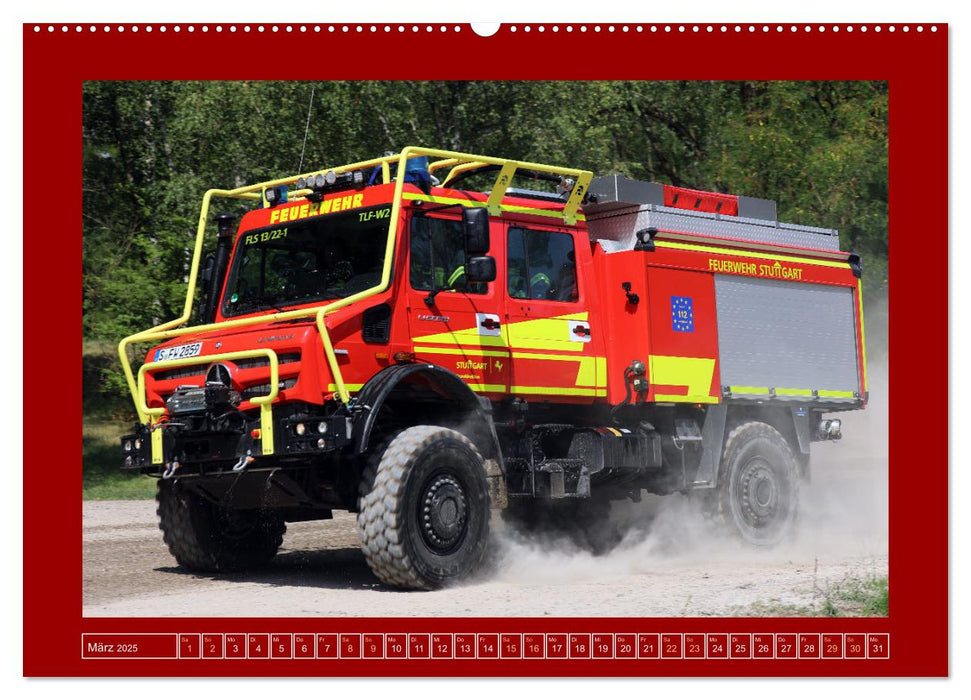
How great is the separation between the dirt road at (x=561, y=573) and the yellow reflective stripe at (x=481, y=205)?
3.03 meters

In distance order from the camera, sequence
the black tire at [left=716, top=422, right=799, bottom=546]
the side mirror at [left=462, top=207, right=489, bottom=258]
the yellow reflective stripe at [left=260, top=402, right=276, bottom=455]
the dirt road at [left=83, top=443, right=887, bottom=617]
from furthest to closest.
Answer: the black tire at [left=716, top=422, right=799, bottom=546] < the side mirror at [left=462, top=207, right=489, bottom=258] < the yellow reflective stripe at [left=260, top=402, right=276, bottom=455] < the dirt road at [left=83, top=443, right=887, bottom=617]

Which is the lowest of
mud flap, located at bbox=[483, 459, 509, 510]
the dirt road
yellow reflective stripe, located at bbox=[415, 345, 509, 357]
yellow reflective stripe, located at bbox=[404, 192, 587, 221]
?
the dirt road

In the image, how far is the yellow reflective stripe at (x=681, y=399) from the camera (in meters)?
12.9

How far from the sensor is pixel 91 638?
21.0 ft

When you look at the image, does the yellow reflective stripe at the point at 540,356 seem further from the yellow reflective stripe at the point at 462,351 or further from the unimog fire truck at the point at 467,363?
the yellow reflective stripe at the point at 462,351

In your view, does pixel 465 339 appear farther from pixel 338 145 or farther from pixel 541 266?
pixel 338 145

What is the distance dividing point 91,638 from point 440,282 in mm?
5175

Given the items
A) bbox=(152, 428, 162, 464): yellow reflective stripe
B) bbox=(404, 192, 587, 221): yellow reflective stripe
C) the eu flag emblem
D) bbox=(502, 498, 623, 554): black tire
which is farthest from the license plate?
the eu flag emblem

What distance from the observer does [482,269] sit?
34.4 feet

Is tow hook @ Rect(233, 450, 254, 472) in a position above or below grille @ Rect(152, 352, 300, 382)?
below

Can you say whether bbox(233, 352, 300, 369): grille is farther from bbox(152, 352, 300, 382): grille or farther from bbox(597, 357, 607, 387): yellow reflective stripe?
bbox(597, 357, 607, 387): yellow reflective stripe

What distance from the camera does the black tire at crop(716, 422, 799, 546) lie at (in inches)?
543

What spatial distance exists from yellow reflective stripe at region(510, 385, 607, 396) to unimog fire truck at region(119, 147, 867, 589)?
0.07 feet

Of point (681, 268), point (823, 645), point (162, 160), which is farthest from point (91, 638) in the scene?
point (162, 160)
